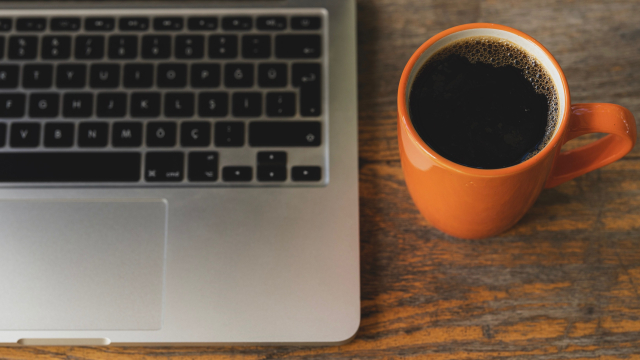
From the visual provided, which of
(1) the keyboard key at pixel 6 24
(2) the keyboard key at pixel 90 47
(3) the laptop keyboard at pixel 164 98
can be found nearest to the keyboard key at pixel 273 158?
(3) the laptop keyboard at pixel 164 98

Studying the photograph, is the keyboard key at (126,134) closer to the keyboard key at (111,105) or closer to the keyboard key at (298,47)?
the keyboard key at (111,105)

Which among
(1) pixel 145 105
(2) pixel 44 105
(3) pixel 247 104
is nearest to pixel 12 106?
(2) pixel 44 105

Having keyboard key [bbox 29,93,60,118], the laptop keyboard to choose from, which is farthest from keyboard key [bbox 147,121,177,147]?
keyboard key [bbox 29,93,60,118]

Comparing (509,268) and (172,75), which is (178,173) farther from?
(509,268)

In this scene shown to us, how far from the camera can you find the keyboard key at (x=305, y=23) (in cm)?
46

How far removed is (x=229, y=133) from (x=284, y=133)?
2.1 inches

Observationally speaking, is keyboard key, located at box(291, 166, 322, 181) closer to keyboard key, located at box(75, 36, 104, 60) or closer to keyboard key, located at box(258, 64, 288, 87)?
keyboard key, located at box(258, 64, 288, 87)

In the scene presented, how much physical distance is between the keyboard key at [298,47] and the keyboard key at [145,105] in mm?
132

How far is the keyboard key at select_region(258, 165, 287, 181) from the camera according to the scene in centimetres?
43

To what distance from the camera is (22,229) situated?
1.44 ft

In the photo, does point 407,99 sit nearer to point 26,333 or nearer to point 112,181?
point 112,181

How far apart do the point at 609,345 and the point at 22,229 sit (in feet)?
1.87

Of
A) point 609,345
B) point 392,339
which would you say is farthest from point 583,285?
point 392,339

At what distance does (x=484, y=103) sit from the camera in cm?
34
